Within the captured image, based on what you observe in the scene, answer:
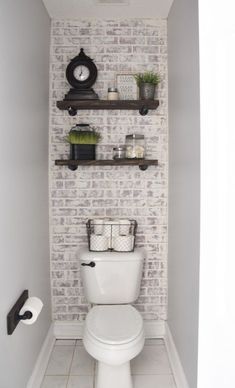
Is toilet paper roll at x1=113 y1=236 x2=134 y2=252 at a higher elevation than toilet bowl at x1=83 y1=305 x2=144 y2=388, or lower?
higher

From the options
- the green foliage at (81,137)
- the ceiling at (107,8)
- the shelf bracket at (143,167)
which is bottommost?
the shelf bracket at (143,167)

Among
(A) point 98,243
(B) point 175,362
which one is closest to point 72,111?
(A) point 98,243

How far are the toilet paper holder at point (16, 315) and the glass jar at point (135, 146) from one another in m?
1.15

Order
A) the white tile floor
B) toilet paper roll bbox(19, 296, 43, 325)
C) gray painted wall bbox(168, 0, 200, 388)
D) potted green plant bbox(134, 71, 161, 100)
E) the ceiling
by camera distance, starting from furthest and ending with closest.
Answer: potted green plant bbox(134, 71, 161, 100) → the ceiling → the white tile floor → gray painted wall bbox(168, 0, 200, 388) → toilet paper roll bbox(19, 296, 43, 325)

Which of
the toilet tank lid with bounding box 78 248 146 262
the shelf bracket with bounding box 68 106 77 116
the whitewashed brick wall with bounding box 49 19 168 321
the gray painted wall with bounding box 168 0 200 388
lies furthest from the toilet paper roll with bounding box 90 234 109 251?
the shelf bracket with bounding box 68 106 77 116

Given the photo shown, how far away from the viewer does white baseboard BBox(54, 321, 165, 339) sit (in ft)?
8.35

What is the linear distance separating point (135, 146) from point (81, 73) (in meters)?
0.61

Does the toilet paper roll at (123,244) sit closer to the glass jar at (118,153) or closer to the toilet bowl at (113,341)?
the toilet bowl at (113,341)

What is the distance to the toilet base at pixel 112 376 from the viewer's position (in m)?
1.91

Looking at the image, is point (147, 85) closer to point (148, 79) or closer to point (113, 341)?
point (148, 79)

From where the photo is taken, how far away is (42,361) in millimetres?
2135

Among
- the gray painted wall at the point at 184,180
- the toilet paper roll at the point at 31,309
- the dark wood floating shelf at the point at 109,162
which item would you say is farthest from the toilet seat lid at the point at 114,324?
the dark wood floating shelf at the point at 109,162

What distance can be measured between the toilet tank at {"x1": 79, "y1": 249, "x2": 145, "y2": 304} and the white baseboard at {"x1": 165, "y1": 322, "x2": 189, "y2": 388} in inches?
16.2

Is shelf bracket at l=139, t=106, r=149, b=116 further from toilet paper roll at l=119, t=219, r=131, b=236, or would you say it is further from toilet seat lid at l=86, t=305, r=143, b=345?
toilet seat lid at l=86, t=305, r=143, b=345
